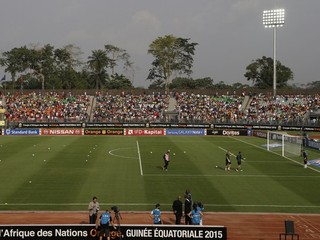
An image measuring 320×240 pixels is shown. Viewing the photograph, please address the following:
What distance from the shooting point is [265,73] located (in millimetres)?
131125

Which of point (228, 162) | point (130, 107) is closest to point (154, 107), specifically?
point (130, 107)

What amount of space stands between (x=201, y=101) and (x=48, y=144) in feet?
139

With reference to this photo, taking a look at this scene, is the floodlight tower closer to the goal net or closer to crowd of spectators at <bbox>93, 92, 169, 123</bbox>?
crowd of spectators at <bbox>93, 92, 169, 123</bbox>

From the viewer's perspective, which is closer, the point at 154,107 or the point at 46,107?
the point at 46,107

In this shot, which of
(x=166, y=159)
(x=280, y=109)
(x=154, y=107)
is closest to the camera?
(x=166, y=159)

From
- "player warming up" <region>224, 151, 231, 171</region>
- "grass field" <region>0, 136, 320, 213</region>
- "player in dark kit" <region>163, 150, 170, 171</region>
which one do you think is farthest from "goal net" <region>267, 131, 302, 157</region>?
"player in dark kit" <region>163, 150, 170, 171</region>

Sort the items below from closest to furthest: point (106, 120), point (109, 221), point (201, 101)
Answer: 1. point (109, 221)
2. point (106, 120)
3. point (201, 101)

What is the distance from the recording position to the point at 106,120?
80.7m

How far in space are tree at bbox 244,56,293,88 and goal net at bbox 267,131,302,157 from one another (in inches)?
3152

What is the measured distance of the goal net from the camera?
47.6m

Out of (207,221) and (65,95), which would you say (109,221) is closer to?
(207,221)

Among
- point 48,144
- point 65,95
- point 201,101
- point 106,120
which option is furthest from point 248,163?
point 65,95

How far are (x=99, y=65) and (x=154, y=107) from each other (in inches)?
1585

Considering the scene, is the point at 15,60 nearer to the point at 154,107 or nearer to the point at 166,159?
the point at 154,107
